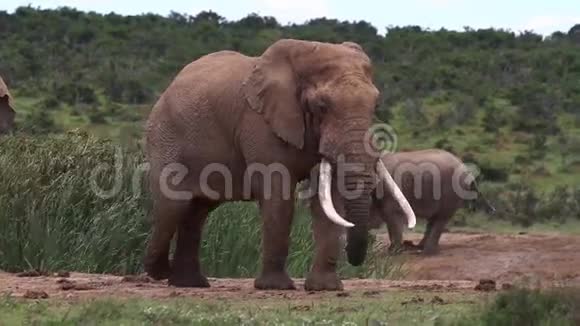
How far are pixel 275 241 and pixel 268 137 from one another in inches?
27.7

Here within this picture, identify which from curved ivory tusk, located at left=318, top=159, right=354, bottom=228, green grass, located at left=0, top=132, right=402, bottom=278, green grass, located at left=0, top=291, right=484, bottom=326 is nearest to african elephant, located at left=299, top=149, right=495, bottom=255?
green grass, located at left=0, top=132, right=402, bottom=278

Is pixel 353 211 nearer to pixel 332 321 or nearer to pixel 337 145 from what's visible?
pixel 337 145

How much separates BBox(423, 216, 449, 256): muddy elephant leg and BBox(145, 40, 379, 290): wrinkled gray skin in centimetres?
942

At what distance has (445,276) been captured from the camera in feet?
62.1

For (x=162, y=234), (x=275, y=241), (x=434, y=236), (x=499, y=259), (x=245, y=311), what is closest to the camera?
(x=245, y=311)

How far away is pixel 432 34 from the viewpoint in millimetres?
68562

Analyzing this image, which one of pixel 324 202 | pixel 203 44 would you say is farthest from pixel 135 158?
pixel 203 44

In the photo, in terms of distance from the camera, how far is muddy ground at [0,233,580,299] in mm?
10461

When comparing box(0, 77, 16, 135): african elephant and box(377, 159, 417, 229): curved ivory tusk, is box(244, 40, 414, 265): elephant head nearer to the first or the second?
box(377, 159, 417, 229): curved ivory tusk

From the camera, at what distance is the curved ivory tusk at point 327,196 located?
1001cm

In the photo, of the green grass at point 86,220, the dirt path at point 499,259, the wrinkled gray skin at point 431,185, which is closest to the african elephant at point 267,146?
the green grass at point 86,220

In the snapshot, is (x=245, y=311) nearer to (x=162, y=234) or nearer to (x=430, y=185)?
(x=162, y=234)

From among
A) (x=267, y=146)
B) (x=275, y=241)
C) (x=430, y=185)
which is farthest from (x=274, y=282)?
(x=430, y=185)

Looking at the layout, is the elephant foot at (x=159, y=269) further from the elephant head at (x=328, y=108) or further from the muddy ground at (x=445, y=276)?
the elephant head at (x=328, y=108)
